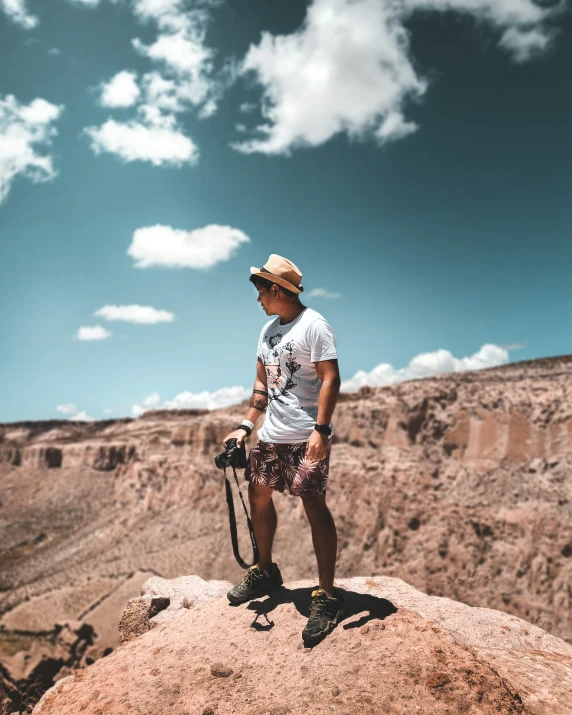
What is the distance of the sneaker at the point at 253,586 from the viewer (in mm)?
4598

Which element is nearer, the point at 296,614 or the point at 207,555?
the point at 296,614

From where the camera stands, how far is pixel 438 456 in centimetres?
2109

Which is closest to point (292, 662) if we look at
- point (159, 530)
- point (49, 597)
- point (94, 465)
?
point (49, 597)

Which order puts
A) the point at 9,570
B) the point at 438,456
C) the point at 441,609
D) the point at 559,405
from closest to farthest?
the point at 441,609 < the point at 559,405 < the point at 438,456 < the point at 9,570

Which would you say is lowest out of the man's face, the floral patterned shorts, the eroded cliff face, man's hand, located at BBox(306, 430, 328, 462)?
the eroded cliff face

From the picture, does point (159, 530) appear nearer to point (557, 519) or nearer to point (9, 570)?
point (9, 570)

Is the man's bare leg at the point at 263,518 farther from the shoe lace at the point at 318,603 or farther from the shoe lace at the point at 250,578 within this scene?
the shoe lace at the point at 318,603

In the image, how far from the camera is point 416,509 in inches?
762

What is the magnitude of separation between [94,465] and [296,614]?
58815 millimetres

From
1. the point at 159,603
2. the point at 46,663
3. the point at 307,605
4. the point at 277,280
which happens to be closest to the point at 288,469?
the point at 307,605

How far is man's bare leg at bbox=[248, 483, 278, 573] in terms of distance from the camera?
441cm

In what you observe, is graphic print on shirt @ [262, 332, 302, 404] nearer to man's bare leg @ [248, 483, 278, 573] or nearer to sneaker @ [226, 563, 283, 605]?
man's bare leg @ [248, 483, 278, 573]

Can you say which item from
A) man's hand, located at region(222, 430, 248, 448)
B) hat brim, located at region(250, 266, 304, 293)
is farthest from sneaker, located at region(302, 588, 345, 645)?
hat brim, located at region(250, 266, 304, 293)

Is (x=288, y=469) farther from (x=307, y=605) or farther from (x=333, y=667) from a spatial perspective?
(x=333, y=667)
